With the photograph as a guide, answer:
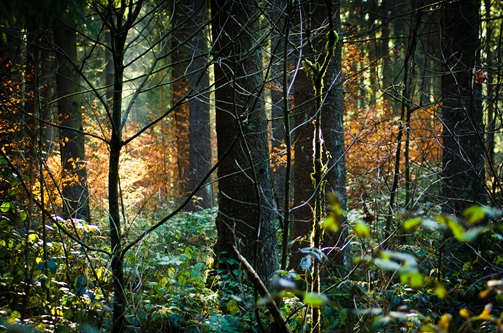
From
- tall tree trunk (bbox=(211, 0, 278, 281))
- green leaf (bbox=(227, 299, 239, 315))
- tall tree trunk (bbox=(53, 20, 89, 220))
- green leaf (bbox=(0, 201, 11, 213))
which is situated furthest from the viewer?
tall tree trunk (bbox=(53, 20, 89, 220))

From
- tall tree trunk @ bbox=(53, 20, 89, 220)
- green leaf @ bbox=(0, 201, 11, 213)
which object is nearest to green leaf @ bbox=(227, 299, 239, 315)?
green leaf @ bbox=(0, 201, 11, 213)

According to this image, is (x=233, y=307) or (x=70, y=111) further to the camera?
(x=70, y=111)

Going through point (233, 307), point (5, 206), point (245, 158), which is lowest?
point (233, 307)

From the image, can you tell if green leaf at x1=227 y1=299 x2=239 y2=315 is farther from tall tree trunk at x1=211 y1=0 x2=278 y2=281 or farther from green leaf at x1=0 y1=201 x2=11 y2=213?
green leaf at x1=0 y1=201 x2=11 y2=213

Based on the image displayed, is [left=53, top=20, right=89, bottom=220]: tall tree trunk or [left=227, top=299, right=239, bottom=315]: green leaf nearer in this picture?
[left=227, top=299, right=239, bottom=315]: green leaf

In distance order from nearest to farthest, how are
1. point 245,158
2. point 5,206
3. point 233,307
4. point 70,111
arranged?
point 233,307
point 5,206
point 245,158
point 70,111

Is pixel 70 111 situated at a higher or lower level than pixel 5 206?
higher

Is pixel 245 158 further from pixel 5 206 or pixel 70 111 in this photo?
pixel 70 111

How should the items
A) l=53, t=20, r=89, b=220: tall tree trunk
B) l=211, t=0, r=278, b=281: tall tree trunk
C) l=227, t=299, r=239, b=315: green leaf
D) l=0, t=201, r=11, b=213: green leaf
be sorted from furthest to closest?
l=53, t=20, r=89, b=220: tall tree trunk, l=211, t=0, r=278, b=281: tall tree trunk, l=0, t=201, r=11, b=213: green leaf, l=227, t=299, r=239, b=315: green leaf

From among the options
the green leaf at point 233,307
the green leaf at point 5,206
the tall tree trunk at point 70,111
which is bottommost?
the green leaf at point 233,307

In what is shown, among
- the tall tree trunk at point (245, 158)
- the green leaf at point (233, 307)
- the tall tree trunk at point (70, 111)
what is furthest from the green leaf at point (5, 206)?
the tall tree trunk at point (70, 111)

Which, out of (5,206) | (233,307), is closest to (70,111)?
(5,206)

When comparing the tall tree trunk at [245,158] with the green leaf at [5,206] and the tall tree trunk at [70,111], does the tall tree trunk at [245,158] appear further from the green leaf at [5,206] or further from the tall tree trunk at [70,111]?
the tall tree trunk at [70,111]

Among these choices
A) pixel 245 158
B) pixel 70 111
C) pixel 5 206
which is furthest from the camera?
pixel 70 111
